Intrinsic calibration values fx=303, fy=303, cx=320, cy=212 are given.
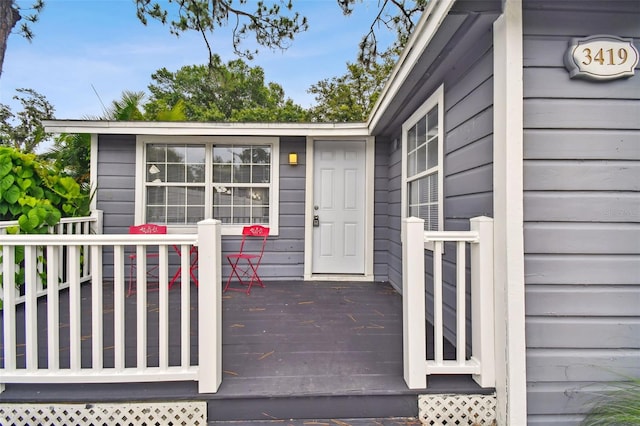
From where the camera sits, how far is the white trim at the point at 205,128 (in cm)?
376

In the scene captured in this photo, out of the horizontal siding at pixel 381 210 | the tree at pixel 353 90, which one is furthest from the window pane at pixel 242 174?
the tree at pixel 353 90

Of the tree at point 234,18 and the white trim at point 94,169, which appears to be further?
the tree at point 234,18

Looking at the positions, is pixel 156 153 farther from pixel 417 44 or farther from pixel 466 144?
pixel 466 144

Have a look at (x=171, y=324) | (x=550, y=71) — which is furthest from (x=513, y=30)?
(x=171, y=324)

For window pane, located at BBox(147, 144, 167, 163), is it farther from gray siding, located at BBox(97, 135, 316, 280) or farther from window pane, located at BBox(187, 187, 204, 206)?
window pane, located at BBox(187, 187, 204, 206)

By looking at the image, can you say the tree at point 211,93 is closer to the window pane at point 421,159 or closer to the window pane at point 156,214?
the window pane at point 156,214

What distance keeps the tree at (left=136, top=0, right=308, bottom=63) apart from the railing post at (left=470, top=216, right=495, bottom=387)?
16.4ft

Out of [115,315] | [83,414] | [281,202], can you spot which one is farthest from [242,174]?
[83,414]

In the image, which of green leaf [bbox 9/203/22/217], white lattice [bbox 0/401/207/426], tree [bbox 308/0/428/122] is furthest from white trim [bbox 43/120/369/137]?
tree [bbox 308/0/428/122]

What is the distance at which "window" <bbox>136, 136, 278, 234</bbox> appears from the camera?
13.4 feet

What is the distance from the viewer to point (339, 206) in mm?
4172

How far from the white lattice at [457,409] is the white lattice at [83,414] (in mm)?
1271

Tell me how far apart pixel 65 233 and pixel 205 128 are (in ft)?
6.38

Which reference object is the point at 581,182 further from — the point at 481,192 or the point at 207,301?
the point at 207,301
